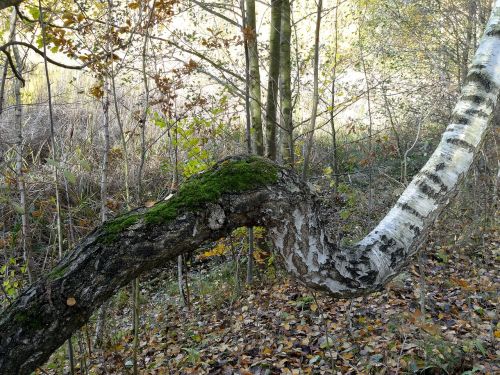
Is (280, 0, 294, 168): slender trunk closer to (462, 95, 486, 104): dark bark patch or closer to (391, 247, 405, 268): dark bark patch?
(462, 95, 486, 104): dark bark patch

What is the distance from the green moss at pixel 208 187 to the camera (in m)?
1.80

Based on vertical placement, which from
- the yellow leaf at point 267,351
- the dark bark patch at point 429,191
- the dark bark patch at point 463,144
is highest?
the dark bark patch at point 463,144

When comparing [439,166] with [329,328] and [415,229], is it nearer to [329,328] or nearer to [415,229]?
[415,229]

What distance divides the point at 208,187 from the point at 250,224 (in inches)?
10.1

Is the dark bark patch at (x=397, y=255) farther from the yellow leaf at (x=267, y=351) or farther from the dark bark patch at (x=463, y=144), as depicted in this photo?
the yellow leaf at (x=267, y=351)

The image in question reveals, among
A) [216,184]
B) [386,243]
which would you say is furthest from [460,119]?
[216,184]

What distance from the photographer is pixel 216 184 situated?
6.36ft

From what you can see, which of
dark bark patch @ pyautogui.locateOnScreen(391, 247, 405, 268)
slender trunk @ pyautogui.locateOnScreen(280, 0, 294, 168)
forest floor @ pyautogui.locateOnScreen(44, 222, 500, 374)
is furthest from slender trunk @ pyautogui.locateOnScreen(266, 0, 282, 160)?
dark bark patch @ pyautogui.locateOnScreen(391, 247, 405, 268)

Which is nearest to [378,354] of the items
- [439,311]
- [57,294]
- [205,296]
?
[439,311]

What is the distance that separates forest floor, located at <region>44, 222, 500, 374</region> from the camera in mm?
3326

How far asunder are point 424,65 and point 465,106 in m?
8.77

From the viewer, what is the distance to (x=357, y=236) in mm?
6277

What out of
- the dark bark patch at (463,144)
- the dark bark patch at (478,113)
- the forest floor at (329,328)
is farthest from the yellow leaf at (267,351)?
the dark bark patch at (478,113)

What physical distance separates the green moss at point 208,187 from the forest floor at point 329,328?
1.47 metres
